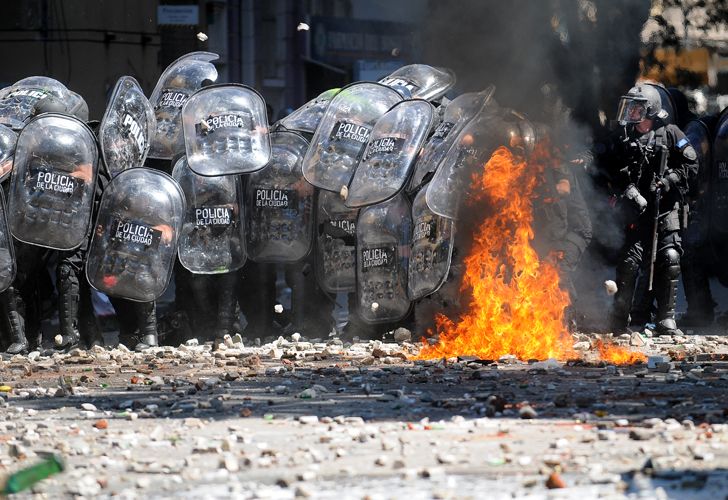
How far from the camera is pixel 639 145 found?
41.3 ft

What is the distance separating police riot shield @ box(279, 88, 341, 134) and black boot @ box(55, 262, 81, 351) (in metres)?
2.16

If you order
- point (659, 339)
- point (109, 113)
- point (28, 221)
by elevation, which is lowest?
point (659, 339)

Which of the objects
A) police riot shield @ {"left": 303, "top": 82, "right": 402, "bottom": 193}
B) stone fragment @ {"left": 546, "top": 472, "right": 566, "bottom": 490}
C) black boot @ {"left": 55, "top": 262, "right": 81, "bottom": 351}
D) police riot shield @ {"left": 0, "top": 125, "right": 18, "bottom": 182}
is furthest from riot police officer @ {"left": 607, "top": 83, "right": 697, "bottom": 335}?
stone fragment @ {"left": 546, "top": 472, "right": 566, "bottom": 490}

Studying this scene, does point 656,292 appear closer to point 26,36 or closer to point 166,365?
point 166,365

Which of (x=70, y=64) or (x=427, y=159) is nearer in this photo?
(x=427, y=159)

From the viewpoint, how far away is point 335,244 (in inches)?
491

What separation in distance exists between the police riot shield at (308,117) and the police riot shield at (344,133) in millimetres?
262

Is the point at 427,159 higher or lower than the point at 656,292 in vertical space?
higher

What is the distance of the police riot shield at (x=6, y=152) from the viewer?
38.8 feet

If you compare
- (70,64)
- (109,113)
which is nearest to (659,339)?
(109,113)

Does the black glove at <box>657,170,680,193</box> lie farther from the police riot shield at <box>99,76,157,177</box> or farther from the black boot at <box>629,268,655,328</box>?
the police riot shield at <box>99,76,157,177</box>

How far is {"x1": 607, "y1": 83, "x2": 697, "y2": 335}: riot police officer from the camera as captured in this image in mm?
12594

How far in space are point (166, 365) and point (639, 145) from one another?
4290mm

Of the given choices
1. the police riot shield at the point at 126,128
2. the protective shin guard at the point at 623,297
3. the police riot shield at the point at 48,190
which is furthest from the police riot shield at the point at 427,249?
the police riot shield at the point at 48,190
